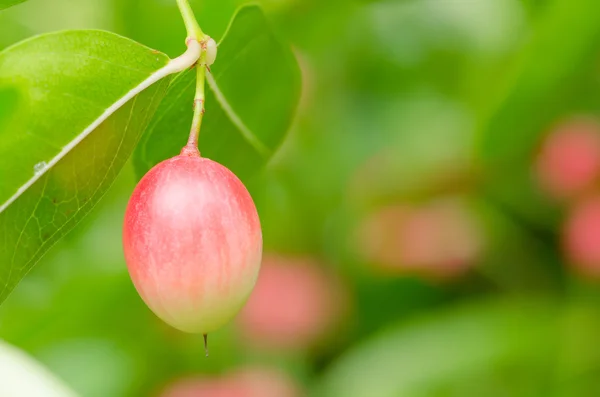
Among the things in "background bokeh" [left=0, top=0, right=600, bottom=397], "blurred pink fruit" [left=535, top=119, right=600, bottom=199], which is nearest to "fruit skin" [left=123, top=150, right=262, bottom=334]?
"background bokeh" [left=0, top=0, right=600, bottom=397]

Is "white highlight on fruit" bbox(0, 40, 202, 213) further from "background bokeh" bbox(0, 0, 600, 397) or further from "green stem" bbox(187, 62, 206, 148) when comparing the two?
"background bokeh" bbox(0, 0, 600, 397)

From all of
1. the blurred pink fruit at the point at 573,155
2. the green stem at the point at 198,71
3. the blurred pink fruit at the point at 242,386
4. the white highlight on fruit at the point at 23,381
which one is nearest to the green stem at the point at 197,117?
the green stem at the point at 198,71

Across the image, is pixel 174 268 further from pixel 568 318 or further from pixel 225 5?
pixel 568 318

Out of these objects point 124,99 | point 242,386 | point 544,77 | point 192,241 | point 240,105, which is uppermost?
point 544,77

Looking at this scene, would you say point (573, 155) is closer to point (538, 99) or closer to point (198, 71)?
point (538, 99)

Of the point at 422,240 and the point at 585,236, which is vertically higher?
the point at 422,240

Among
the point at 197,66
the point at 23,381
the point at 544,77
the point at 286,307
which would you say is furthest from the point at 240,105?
the point at 286,307
